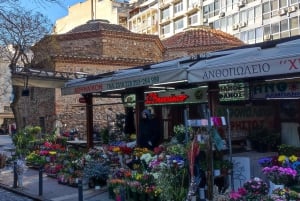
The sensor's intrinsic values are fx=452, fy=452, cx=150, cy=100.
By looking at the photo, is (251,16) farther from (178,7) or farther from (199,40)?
(178,7)

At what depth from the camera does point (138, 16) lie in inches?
3322

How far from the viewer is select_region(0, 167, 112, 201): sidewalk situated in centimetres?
1071

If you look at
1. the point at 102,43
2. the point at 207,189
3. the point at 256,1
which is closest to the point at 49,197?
the point at 207,189

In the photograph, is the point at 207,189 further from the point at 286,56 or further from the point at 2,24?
the point at 2,24

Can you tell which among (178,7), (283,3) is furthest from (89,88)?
(178,7)

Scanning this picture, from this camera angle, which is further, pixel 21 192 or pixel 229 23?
pixel 229 23

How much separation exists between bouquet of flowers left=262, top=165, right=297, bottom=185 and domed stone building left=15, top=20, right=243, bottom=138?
67.1 feet

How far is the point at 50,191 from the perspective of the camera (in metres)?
11.9

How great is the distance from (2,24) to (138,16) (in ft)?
241

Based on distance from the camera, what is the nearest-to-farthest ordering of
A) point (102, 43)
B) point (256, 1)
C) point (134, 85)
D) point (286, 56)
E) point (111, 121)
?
1. point (286, 56)
2. point (134, 85)
3. point (111, 121)
4. point (102, 43)
5. point (256, 1)

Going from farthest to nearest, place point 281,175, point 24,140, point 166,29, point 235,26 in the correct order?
point 166,29, point 235,26, point 24,140, point 281,175

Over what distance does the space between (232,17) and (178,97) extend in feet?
153

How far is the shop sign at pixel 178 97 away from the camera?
1230 cm

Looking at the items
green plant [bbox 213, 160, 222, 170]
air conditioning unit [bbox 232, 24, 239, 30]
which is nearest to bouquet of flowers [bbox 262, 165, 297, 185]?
green plant [bbox 213, 160, 222, 170]
